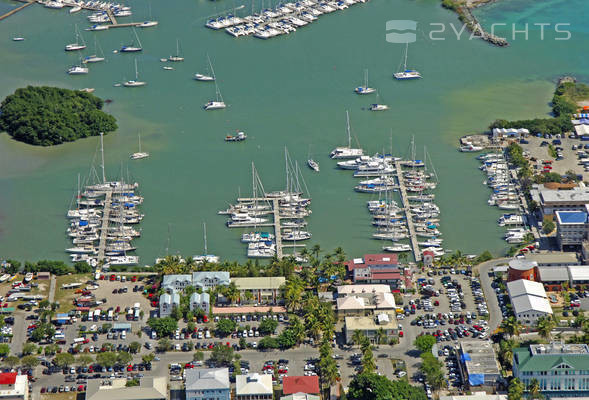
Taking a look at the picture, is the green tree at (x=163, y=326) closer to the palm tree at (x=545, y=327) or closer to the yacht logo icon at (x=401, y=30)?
the palm tree at (x=545, y=327)

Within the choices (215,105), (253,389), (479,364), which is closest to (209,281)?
(253,389)

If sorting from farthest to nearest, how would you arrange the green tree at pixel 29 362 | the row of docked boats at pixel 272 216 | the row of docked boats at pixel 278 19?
the row of docked boats at pixel 278 19, the row of docked boats at pixel 272 216, the green tree at pixel 29 362

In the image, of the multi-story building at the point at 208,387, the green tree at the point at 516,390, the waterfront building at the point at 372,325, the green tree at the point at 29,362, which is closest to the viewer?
the green tree at the point at 516,390

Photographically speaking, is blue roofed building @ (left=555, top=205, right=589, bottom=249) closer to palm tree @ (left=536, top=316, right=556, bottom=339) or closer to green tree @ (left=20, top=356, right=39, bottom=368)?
palm tree @ (left=536, top=316, right=556, bottom=339)

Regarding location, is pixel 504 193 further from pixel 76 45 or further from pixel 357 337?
pixel 76 45

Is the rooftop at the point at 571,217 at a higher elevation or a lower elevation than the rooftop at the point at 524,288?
higher

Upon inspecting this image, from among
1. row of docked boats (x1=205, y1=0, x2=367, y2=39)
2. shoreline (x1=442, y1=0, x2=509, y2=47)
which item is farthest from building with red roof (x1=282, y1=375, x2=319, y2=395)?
row of docked boats (x1=205, y1=0, x2=367, y2=39)

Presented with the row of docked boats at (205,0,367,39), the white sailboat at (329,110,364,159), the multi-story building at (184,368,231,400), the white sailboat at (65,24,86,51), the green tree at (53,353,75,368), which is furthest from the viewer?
the row of docked boats at (205,0,367,39)

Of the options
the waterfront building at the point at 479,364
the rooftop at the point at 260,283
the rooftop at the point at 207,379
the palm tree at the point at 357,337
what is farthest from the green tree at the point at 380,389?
the rooftop at the point at 260,283
